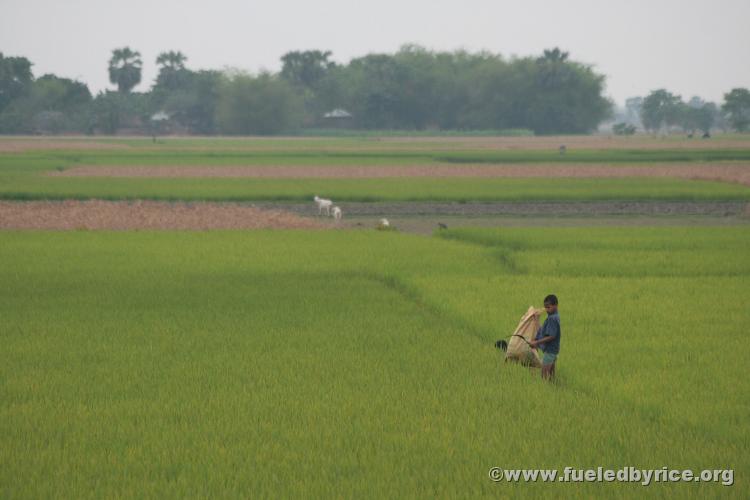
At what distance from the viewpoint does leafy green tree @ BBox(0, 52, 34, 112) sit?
112812 mm

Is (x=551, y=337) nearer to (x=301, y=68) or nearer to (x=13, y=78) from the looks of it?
(x=13, y=78)

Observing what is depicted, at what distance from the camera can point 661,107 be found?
508 ft

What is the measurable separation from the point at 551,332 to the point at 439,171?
39.3 m

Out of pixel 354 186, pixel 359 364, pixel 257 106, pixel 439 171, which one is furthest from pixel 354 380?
pixel 257 106

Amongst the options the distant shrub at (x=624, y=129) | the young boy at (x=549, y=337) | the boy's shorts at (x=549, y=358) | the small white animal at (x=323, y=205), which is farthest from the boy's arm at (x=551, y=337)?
the distant shrub at (x=624, y=129)

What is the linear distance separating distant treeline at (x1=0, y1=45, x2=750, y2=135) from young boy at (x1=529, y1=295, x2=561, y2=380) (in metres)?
104

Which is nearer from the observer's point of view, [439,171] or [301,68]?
[439,171]

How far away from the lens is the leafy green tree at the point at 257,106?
380 ft

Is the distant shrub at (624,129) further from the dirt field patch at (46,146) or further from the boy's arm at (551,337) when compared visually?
the boy's arm at (551,337)

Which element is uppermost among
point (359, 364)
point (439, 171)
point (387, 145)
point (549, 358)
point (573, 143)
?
point (549, 358)

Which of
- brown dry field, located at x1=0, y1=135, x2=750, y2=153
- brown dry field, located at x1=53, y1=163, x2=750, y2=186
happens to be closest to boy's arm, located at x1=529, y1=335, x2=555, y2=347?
brown dry field, located at x1=53, y1=163, x2=750, y2=186

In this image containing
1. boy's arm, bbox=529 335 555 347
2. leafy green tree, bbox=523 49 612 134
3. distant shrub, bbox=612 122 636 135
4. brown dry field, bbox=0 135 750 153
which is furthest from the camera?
distant shrub, bbox=612 122 636 135

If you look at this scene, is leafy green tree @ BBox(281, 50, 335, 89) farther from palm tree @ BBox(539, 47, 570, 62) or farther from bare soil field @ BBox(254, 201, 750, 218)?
bare soil field @ BBox(254, 201, 750, 218)

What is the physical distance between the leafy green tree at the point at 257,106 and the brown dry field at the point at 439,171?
214 ft
